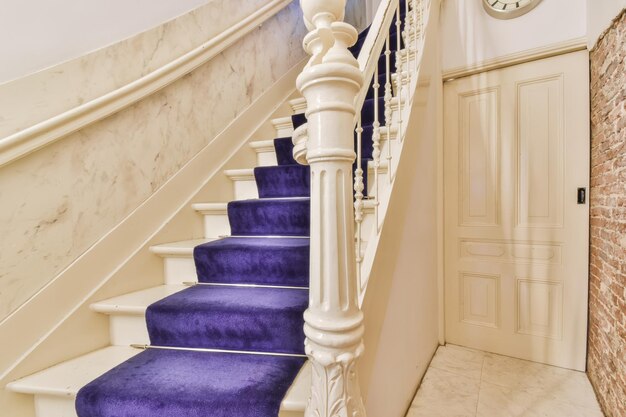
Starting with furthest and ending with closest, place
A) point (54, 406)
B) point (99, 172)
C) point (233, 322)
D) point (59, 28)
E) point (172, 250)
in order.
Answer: point (172, 250)
point (99, 172)
point (59, 28)
point (233, 322)
point (54, 406)

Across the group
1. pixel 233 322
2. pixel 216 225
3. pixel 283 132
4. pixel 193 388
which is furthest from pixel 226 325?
pixel 283 132

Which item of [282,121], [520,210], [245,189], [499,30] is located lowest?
[520,210]

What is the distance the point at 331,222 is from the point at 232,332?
0.71 meters

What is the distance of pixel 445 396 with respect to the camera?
1755mm

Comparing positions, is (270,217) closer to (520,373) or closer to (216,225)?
(216,225)

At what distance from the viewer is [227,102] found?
2.14 metres

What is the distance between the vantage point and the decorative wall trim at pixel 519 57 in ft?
6.22

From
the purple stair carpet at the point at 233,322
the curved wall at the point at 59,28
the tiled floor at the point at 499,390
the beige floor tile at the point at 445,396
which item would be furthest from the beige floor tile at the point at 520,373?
the curved wall at the point at 59,28

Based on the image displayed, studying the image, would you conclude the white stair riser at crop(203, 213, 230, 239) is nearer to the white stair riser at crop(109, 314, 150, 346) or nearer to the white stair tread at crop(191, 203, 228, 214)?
the white stair tread at crop(191, 203, 228, 214)

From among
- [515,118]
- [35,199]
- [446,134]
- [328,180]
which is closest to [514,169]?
[515,118]

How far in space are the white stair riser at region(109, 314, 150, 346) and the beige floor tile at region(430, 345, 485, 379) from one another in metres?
1.78

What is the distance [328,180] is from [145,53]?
1435 mm

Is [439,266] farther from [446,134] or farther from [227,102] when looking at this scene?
[227,102]

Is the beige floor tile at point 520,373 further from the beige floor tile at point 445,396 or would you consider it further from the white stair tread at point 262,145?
the white stair tread at point 262,145
